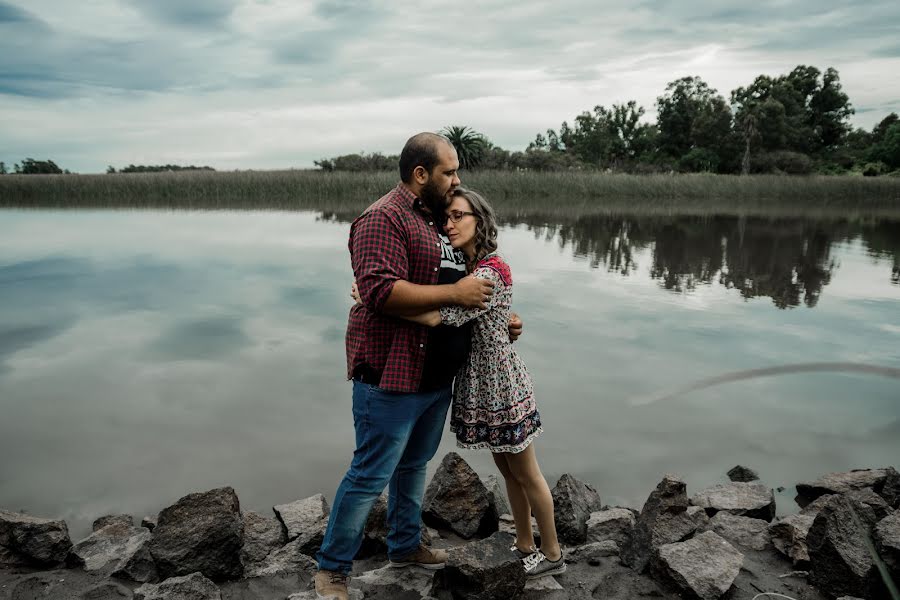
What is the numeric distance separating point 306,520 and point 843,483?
3.05 m

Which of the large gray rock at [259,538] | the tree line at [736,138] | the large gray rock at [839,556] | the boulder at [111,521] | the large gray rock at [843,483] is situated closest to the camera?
the large gray rock at [839,556]

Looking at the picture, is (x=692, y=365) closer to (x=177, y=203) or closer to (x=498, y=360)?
(x=498, y=360)

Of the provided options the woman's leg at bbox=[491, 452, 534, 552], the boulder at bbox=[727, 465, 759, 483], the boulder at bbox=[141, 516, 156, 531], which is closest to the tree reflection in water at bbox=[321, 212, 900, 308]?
the boulder at bbox=[727, 465, 759, 483]

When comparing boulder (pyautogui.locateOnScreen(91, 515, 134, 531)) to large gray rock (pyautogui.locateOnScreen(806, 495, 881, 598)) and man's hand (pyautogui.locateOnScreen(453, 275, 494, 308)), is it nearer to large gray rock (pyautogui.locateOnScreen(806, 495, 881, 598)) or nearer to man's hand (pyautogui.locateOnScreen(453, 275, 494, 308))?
man's hand (pyautogui.locateOnScreen(453, 275, 494, 308))

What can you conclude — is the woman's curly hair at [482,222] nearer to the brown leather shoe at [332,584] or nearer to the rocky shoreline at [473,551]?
the rocky shoreline at [473,551]

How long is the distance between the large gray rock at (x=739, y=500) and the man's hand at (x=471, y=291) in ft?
7.05

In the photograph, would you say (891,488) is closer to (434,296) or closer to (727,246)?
(434,296)

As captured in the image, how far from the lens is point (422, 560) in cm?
298

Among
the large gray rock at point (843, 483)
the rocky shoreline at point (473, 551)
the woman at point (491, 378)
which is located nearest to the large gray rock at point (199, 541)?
the rocky shoreline at point (473, 551)

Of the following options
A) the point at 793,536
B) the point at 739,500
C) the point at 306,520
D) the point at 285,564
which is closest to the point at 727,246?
the point at 739,500

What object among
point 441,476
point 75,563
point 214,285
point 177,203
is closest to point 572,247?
point 214,285

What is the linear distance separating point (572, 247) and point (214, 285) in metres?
7.29

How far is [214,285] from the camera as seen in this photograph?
977cm

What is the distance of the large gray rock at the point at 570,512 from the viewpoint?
336 centimetres
